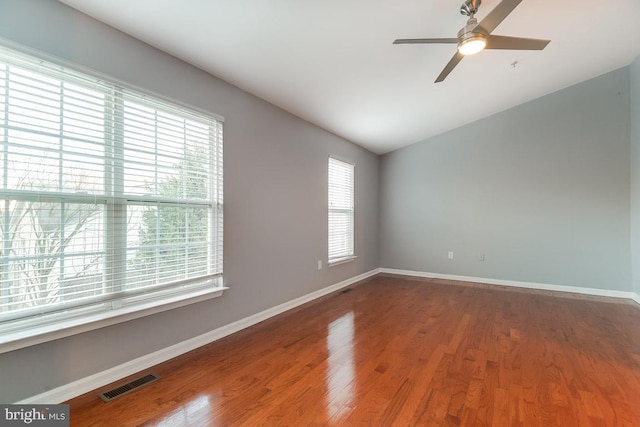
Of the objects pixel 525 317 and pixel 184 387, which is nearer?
pixel 184 387

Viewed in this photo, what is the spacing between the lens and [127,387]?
6.32ft

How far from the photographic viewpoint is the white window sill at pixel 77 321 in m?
1.59

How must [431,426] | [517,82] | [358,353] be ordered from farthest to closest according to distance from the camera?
[517,82] → [358,353] → [431,426]

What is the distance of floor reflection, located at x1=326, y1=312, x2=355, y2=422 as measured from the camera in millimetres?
1764

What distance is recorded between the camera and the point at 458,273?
520cm

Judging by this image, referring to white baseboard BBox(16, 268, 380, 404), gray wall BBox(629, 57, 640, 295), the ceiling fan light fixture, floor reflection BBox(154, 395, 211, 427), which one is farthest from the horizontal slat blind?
gray wall BBox(629, 57, 640, 295)

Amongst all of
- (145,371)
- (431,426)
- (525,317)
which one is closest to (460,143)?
(525,317)

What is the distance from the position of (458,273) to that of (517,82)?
122 inches

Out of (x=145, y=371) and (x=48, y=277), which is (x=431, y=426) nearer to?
(x=145, y=371)

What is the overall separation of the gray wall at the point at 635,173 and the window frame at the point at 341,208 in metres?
3.78

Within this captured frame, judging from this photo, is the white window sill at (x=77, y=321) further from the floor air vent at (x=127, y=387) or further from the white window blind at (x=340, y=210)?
the white window blind at (x=340, y=210)

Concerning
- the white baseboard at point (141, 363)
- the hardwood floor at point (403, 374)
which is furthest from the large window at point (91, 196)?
the hardwood floor at point (403, 374)

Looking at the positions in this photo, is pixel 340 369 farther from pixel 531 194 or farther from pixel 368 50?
pixel 531 194

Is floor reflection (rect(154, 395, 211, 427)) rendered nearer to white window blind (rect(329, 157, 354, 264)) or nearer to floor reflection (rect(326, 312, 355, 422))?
floor reflection (rect(326, 312, 355, 422))
